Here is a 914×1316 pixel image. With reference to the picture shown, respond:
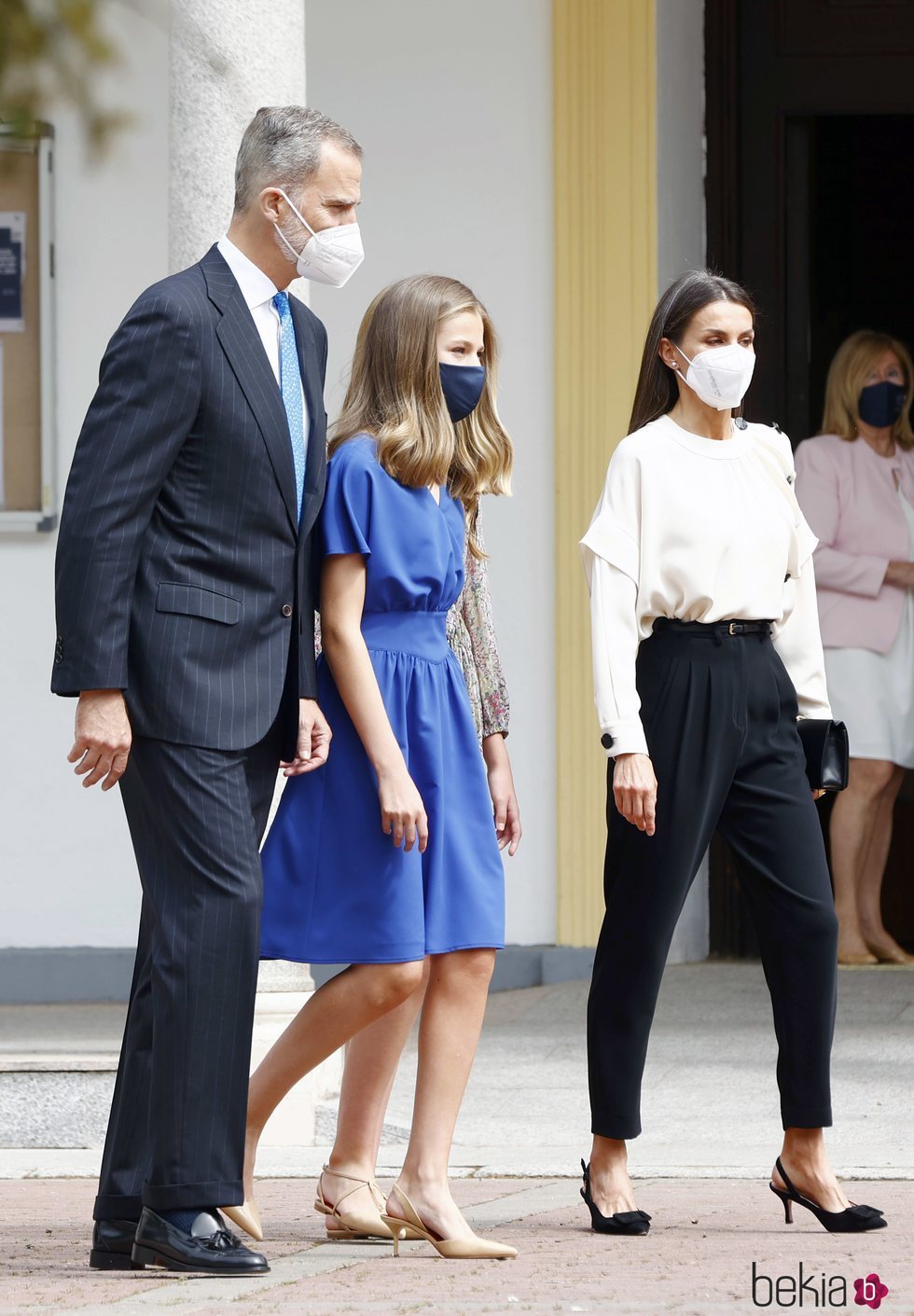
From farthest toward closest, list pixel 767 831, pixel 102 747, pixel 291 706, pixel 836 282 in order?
pixel 836 282, pixel 767 831, pixel 291 706, pixel 102 747

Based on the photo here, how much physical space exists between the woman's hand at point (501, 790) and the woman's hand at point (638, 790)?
0.27 metres

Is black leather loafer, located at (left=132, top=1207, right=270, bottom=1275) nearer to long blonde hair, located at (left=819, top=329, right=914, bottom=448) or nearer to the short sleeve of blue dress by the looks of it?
the short sleeve of blue dress

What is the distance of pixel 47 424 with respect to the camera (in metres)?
7.58

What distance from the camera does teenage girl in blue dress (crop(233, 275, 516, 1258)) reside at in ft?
13.2

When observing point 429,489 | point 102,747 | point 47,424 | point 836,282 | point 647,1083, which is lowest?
point 647,1083

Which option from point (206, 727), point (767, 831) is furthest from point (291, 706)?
point (767, 831)

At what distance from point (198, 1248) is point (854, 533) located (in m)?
4.94

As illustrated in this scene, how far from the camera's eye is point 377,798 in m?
4.07

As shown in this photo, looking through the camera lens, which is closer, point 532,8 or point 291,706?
point 291,706

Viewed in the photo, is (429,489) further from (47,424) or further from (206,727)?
(47,424)

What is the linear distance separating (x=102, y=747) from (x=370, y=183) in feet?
14.1

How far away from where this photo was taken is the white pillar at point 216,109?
5.81m

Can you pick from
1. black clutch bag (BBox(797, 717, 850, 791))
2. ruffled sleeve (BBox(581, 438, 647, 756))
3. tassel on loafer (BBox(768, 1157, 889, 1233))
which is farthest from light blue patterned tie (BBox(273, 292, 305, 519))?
tassel on loafer (BBox(768, 1157, 889, 1233))

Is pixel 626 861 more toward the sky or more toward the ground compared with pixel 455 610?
more toward the ground
